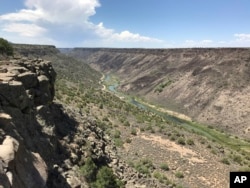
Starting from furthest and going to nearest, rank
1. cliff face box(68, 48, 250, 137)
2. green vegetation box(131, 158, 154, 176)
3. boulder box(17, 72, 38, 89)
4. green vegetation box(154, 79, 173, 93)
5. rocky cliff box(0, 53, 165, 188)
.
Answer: green vegetation box(154, 79, 173, 93), cliff face box(68, 48, 250, 137), green vegetation box(131, 158, 154, 176), boulder box(17, 72, 38, 89), rocky cliff box(0, 53, 165, 188)

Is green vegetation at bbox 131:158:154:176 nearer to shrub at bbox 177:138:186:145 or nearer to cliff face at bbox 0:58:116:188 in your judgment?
cliff face at bbox 0:58:116:188

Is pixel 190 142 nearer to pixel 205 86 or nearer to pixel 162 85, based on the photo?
pixel 205 86

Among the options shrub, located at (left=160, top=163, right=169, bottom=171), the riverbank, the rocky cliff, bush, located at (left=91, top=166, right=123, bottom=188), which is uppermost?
the rocky cliff

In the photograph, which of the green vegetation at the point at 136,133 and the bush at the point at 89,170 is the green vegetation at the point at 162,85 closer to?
the green vegetation at the point at 136,133

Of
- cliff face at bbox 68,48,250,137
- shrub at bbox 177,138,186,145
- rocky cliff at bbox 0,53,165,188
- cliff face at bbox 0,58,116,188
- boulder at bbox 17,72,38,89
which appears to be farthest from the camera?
cliff face at bbox 68,48,250,137

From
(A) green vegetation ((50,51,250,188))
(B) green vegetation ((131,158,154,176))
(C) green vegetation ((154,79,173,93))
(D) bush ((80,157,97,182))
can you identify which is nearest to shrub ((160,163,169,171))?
(A) green vegetation ((50,51,250,188))

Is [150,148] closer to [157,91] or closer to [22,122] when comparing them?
[22,122]

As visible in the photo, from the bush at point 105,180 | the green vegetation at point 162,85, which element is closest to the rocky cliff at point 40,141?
the bush at point 105,180

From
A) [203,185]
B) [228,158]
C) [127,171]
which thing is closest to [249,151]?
[228,158]

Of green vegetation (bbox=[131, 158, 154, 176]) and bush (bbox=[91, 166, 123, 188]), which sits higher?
bush (bbox=[91, 166, 123, 188])
